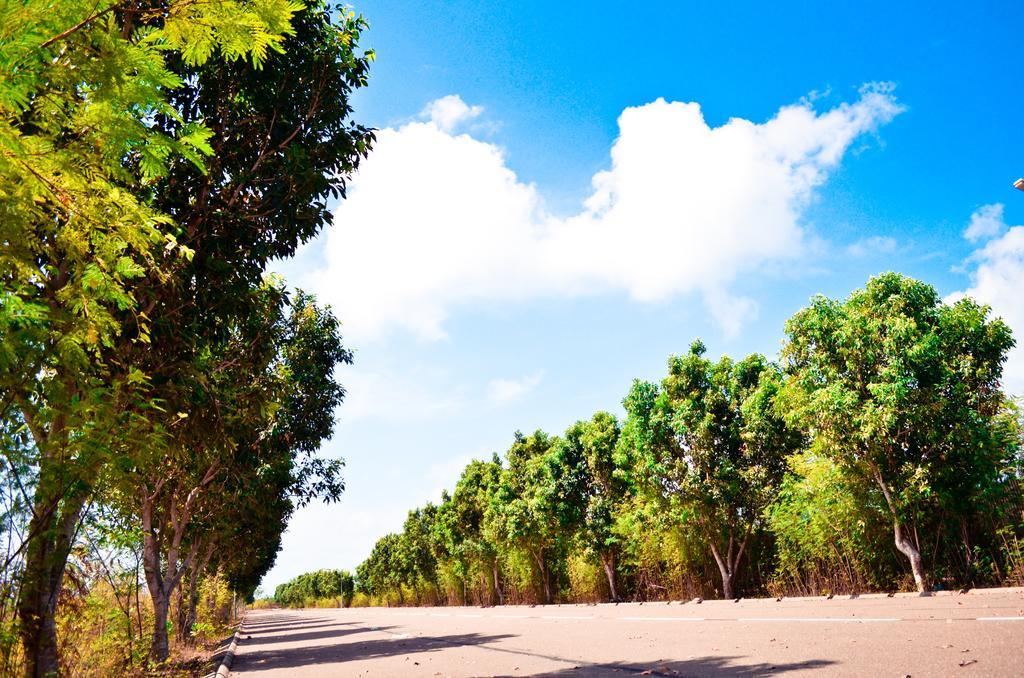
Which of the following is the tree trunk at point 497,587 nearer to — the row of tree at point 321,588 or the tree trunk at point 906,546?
the tree trunk at point 906,546

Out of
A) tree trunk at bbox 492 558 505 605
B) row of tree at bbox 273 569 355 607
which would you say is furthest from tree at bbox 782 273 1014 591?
row of tree at bbox 273 569 355 607

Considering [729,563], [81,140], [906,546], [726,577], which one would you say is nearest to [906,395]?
[906,546]

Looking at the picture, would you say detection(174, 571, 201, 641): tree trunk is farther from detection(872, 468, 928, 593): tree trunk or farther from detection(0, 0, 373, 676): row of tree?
detection(872, 468, 928, 593): tree trunk

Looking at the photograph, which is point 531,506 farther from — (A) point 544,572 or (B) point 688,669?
(B) point 688,669

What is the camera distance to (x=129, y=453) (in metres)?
4.86

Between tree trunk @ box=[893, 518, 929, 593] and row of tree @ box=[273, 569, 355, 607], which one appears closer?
tree trunk @ box=[893, 518, 929, 593]

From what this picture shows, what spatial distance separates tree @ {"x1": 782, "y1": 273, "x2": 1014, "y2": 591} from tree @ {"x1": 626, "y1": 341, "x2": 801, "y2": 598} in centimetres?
402

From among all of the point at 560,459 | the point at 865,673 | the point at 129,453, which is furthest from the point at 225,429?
the point at 560,459

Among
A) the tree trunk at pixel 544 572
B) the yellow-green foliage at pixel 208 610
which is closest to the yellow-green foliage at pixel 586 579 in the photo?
the tree trunk at pixel 544 572

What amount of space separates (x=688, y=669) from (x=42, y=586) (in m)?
6.28

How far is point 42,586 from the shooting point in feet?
17.6

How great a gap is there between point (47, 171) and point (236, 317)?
5.25 metres

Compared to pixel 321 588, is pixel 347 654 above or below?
above

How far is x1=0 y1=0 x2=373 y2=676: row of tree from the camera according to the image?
2.94 m
